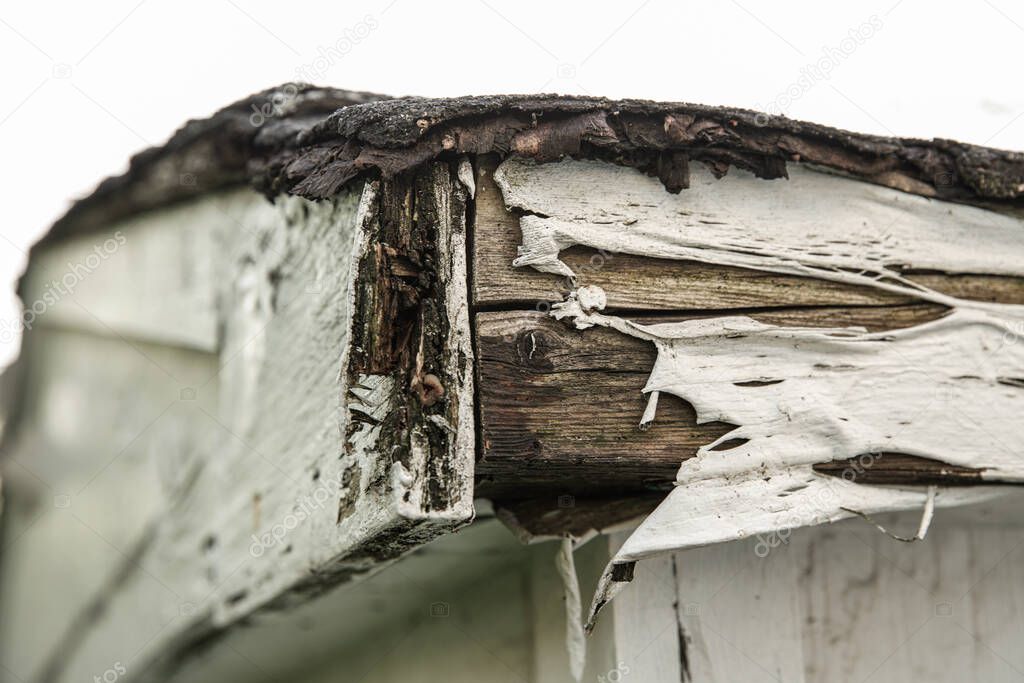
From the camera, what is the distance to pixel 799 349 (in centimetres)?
132

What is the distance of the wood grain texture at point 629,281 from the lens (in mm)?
1227

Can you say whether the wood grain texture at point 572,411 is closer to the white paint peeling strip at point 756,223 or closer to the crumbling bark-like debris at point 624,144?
the white paint peeling strip at point 756,223

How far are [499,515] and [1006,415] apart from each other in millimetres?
822

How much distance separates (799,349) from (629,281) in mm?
275

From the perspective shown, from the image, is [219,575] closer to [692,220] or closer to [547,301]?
[547,301]

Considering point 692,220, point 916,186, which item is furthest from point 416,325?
point 916,186

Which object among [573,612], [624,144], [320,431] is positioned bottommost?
[573,612]

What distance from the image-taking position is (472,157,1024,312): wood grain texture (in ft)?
4.02

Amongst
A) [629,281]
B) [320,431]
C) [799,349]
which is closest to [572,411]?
[629,281]

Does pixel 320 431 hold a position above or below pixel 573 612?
above

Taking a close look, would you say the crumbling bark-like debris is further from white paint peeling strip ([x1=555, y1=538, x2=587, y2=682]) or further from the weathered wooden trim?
white paint peeling strip ([x1=555, y1=538, x2=587, y2=682])

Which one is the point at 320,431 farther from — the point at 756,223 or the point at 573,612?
the point at 756,223

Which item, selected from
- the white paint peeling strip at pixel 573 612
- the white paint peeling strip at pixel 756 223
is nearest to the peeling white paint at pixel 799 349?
the white paint peeling strip at pixel 756 223

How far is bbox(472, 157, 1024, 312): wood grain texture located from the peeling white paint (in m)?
0.02
